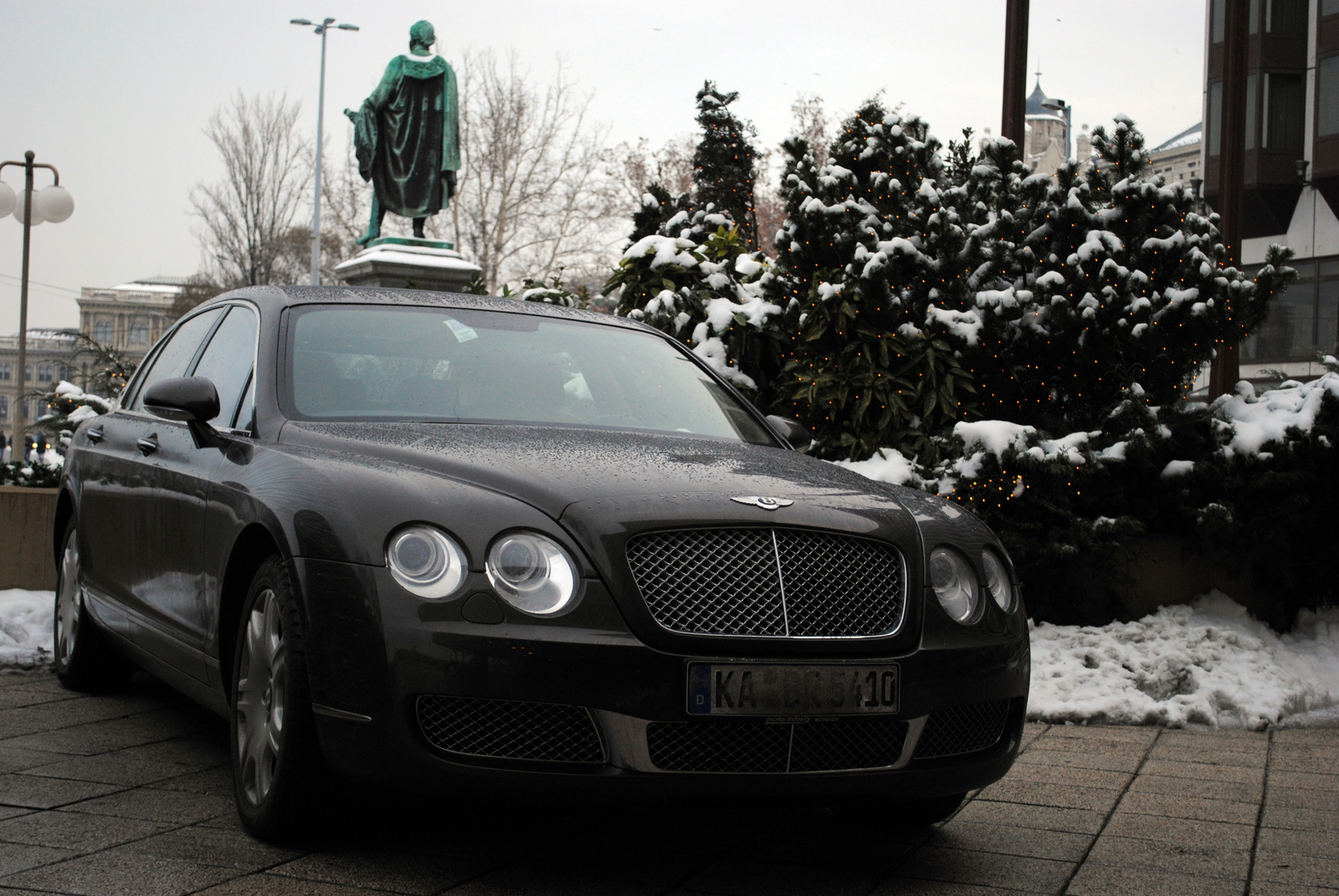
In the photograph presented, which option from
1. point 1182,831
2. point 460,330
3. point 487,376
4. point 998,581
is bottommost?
point 1182,831

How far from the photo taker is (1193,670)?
6441mm

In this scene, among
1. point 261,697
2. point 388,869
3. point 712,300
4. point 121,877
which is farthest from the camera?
point 712,300

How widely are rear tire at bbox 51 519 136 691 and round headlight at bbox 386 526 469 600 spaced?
2.94 m

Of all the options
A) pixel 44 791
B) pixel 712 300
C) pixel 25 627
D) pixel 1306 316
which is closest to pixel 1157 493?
pixel 712 300

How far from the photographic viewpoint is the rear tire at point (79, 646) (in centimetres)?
576

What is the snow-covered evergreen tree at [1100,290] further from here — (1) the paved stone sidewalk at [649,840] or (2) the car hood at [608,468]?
(2) the car hood at [608,468]

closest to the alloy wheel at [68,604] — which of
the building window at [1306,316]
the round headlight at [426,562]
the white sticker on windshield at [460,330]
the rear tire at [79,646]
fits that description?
the rear tire at [79,646]

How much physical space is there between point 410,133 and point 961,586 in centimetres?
1431

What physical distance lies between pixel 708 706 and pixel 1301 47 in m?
38.3

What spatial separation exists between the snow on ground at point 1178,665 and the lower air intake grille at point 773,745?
2857 millimetres

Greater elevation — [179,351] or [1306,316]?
[1306,316]

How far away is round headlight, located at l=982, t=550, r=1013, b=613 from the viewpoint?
3738 mm

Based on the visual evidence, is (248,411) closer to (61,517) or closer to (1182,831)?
(61,517)

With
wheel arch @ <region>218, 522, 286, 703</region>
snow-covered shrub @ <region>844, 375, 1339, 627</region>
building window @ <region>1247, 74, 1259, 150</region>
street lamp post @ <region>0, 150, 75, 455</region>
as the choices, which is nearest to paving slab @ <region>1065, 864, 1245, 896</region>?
wheel arch @ <region>218, 522, 286, 703</region>
